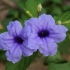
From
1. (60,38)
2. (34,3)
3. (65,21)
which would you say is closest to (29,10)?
(34,3)

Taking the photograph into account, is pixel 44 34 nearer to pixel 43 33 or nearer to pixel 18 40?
pixel 43 33

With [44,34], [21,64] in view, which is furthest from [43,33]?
[21,64]

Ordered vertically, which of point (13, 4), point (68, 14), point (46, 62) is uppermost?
point (68, 14)

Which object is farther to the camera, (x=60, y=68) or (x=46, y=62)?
(x=46, y=62)

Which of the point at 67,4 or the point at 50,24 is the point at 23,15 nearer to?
the point at 67,4

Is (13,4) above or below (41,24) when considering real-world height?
below

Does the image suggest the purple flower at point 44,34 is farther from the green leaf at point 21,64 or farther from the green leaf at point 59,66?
the green leaf at point 59,66
